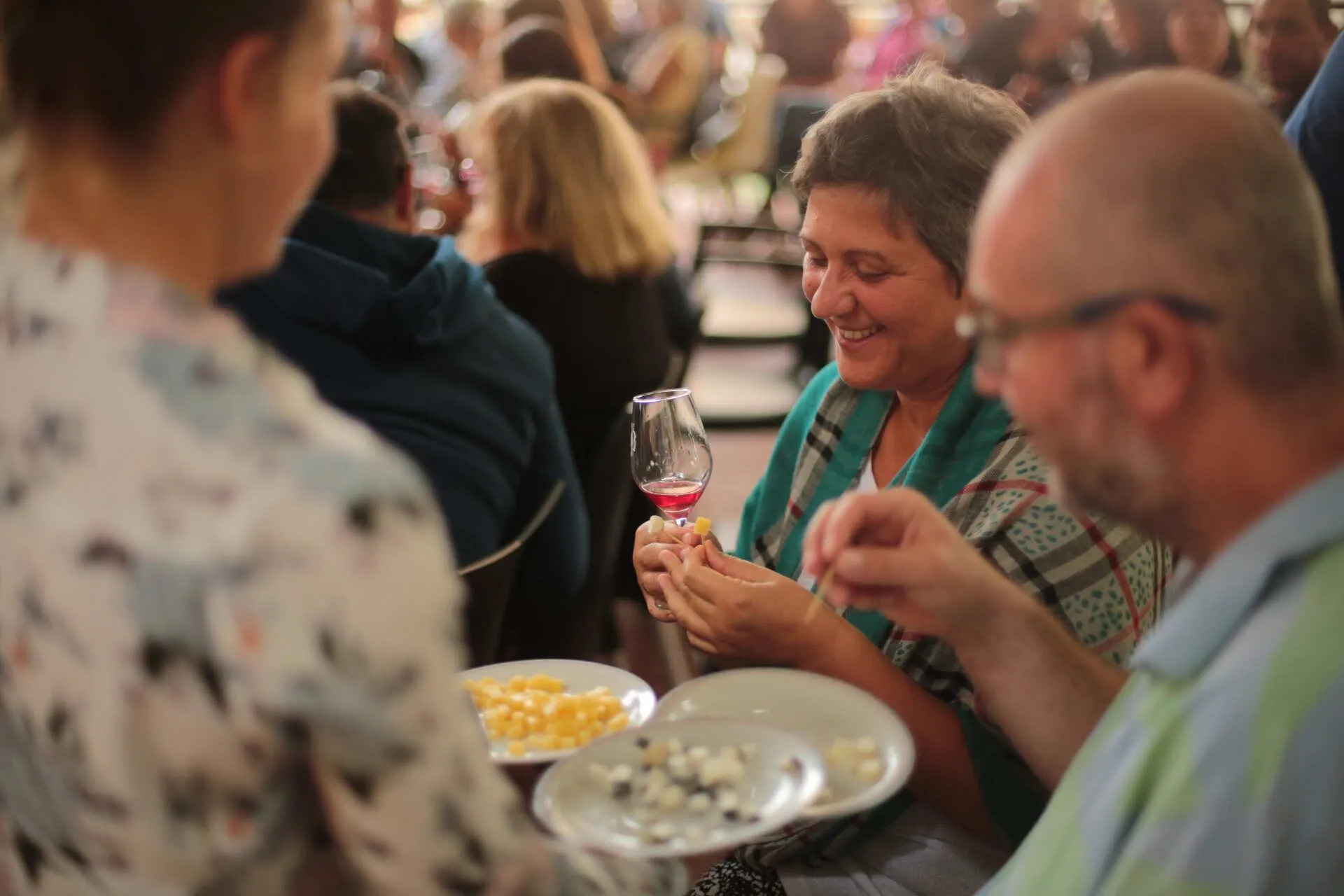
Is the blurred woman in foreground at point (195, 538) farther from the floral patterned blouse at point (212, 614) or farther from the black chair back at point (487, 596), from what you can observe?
the black chair back at point (487, 596)

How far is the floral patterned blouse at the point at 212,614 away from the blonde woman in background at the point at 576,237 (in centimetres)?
241

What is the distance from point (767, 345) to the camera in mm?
6695

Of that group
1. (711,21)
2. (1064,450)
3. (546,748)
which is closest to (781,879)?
(546,748)

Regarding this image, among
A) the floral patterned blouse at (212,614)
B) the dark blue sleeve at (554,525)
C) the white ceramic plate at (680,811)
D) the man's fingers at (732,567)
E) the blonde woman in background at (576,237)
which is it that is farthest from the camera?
the blonde woman in background at (576,237)

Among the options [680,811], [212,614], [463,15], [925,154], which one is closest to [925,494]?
[925,154]

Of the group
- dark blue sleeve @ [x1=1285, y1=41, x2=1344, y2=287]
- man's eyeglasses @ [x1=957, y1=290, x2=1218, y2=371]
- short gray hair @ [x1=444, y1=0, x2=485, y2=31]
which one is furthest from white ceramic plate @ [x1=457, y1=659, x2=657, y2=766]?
short gray hair @ [x1=444, y1=0, x2=485, y2=31]

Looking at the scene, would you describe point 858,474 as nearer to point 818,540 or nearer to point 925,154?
point 925,154

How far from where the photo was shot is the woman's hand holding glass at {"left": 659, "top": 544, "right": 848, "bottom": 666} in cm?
153

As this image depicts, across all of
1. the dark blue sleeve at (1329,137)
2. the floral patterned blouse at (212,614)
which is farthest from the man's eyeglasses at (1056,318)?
the dark blue sleeve at (1329,137)

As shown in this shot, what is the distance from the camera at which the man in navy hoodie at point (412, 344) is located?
87.7 inches

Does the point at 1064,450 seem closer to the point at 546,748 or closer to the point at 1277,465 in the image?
the point at 1277,465

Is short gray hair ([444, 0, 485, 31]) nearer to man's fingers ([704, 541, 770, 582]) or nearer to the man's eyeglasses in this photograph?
man's fingers ([704, 541, 770, 582])

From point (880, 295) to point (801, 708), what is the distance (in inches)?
25.5

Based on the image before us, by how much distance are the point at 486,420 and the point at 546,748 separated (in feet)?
3.87
